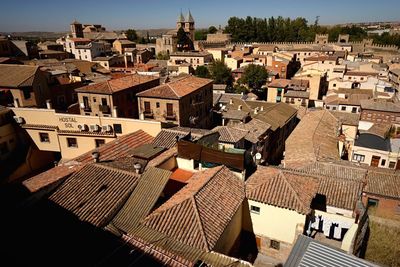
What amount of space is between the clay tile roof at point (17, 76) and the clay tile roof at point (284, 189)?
86.6ft

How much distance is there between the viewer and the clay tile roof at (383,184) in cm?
2134

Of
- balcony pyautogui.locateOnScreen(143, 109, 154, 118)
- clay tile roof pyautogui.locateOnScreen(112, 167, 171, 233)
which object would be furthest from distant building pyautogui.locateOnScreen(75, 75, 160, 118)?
clay tile roof pyautogui.locateOnScreen(112, 167, 171, 233)

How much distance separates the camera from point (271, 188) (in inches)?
621

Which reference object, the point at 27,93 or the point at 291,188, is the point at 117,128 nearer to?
the point at 27,93

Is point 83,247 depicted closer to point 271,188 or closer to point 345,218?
point 271,188

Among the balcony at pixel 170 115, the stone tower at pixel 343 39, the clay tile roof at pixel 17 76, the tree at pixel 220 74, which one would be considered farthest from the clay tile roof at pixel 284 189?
the stone tower at pixel 343 39

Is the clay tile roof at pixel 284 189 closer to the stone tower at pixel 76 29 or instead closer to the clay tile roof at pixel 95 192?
the clay tile roof at pixel 95 192

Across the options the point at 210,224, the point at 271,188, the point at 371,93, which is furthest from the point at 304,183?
the point at 371,93

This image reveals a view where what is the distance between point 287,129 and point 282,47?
6661 cm

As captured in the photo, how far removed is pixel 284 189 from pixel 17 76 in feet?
99.7

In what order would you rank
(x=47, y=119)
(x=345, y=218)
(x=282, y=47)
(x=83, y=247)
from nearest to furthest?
(x=83, y=247) → (x=345, y=218) → (x=47, y=119) → (x=282, y=47)

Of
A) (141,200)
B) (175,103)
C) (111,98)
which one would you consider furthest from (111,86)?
(141,200)

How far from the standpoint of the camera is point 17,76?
3028 centimetres

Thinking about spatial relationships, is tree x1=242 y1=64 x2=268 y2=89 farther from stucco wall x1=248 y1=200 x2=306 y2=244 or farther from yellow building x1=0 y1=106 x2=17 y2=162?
stucco wall x1=248 y1=200 x2=306 y2=244
